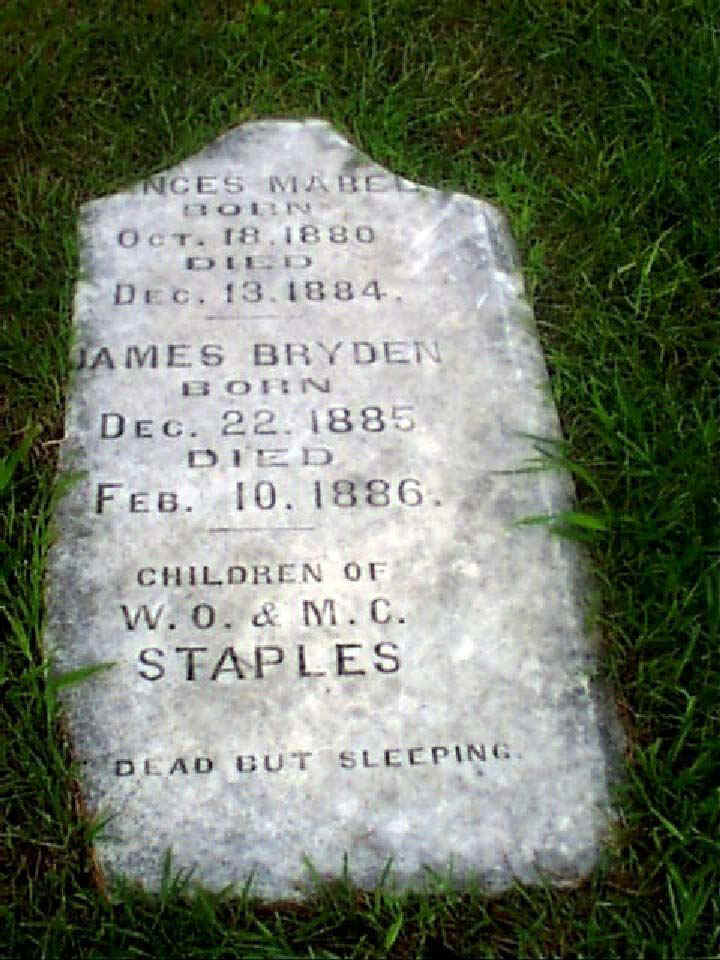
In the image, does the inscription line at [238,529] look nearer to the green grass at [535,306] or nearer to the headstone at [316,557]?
the headstone at [316,557]

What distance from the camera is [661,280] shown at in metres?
2.69

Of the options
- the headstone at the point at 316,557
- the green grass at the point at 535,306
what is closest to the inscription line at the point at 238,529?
the headstone at the point at 316,557

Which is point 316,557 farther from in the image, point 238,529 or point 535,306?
point 535,306

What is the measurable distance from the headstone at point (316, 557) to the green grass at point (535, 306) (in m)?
0.06

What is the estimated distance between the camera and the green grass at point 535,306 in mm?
1842

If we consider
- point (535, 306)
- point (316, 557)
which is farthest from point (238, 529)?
point (535, 306)

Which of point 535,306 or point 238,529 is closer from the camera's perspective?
point 238,529

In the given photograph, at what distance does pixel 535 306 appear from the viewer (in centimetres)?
262

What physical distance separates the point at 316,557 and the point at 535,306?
0.78m

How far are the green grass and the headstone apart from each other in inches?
2.2

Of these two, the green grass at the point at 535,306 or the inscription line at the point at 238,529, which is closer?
the green grass at the point at 535,306

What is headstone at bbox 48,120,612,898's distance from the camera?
6.31ft

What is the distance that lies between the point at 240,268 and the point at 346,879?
1.25 m

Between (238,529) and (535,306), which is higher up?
(535,306)
